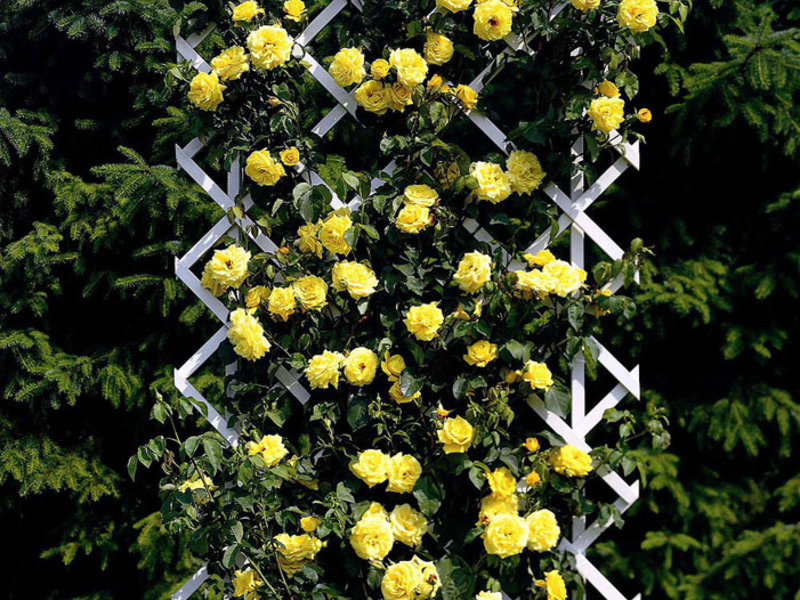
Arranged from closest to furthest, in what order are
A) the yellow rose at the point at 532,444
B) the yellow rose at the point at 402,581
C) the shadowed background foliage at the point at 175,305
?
the yellow rose at the point at 402,581
the yellow rose at the point at 532,444
the shadowed background foliage at the point at 175,305

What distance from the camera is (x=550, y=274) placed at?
1.63 m

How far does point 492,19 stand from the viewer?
162cm

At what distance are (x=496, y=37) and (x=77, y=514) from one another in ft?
7.01

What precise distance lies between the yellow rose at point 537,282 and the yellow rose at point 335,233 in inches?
15.7

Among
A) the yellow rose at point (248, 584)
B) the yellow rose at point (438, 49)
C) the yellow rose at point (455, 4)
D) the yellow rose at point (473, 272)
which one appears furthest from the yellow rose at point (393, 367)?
the yellow rose at point (455, 4)

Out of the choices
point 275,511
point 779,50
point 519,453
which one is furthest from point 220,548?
point 779,50

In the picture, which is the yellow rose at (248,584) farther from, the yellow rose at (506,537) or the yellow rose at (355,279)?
the yellow rose at (355,279)

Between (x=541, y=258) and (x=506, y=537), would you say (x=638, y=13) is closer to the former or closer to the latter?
(x=541, y=258)

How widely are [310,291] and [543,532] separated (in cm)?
75

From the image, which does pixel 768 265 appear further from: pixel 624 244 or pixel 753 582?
pixel 753 582

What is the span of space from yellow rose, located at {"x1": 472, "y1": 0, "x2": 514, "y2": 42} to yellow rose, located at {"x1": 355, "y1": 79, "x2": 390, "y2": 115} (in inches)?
9.9

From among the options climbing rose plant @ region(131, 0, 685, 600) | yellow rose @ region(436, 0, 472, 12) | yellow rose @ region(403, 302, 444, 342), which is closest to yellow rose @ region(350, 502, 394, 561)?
climbing rose plant @ region(131, 0, 685, 600)

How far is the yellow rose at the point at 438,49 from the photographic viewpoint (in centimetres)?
167

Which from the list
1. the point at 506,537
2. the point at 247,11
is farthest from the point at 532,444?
the point at 247,11
